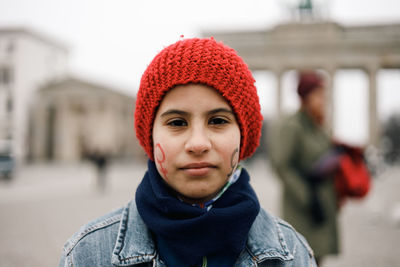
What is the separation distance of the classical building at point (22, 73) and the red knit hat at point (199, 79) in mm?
37392

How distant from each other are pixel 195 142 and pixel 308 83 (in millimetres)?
2202

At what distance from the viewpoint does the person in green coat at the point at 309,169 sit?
124 inches

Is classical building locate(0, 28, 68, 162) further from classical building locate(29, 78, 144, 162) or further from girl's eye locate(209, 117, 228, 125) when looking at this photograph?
girl's eye locate(209, 117, 228, 125)

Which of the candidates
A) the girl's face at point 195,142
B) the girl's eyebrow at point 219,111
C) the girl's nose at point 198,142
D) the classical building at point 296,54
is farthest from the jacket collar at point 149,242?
the classical building at point 296,54

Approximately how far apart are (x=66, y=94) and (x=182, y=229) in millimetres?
46599

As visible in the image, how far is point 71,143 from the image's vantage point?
45.3 meters

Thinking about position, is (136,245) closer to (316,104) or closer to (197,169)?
(197,169)

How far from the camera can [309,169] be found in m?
3.21

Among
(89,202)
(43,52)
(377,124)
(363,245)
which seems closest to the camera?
(363,245)

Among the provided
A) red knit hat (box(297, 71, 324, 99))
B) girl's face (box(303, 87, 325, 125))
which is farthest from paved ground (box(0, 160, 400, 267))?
red knit hat (box(297, 71, 324, 99))

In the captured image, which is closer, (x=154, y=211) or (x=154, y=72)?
(x=154, y=211)

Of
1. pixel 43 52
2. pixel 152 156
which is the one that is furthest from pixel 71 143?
pixel 152 156

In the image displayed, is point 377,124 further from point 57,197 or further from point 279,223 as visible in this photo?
point 279,223

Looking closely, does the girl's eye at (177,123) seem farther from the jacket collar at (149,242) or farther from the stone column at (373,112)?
the stone column at (373,112)
